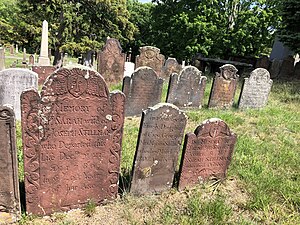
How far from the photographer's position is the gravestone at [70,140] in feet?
9.57

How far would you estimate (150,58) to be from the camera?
11586 mm

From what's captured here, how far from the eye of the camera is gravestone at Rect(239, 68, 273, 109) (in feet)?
27.3

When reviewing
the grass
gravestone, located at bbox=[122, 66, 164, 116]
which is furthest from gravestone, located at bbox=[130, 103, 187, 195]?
gravestone, located at bbox=[122, 66, 164, 116]

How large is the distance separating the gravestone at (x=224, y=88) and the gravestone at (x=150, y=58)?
3804 mm

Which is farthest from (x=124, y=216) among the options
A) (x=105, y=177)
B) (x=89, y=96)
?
(x=89, y=96)

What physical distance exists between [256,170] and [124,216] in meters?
2.42

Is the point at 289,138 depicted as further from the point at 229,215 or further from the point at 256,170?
the point at 229,215

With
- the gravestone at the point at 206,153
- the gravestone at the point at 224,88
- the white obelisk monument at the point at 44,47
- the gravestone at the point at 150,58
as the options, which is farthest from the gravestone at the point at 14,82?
the white obelisk monument at the point at 44,47

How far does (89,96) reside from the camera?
310 centimetres

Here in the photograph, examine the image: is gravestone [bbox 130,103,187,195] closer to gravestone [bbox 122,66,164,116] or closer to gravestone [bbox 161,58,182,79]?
gravestone [bbox 122,66,164,116]

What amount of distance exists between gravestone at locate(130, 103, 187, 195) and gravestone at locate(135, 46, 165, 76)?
26.6 ft

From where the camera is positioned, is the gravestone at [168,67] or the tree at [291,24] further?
the tree at [291,24]

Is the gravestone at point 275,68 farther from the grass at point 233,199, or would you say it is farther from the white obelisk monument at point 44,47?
the white obelisk monument at point 44,47


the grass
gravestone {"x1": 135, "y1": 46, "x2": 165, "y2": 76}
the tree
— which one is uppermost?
the tree
